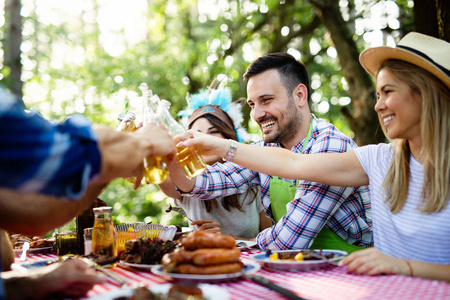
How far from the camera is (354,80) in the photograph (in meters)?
6.44

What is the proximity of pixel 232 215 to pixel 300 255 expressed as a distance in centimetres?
154

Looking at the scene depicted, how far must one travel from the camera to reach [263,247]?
2.50 m

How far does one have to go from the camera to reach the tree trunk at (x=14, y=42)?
28.3 ft

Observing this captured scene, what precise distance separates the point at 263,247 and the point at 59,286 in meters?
1.38

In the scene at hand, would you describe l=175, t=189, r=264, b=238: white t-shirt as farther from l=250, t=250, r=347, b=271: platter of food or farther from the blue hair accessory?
l=250, t=250, r=347, b=271: platter of food

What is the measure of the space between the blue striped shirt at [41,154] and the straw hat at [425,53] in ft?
5.27

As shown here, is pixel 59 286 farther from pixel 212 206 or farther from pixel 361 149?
pixel 212 206

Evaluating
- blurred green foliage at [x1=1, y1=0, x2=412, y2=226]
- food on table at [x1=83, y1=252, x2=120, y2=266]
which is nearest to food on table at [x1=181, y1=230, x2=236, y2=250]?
food on table at [x1=83, y1=252, x2=120, y2=266]

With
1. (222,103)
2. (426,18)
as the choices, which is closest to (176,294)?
(222,103)

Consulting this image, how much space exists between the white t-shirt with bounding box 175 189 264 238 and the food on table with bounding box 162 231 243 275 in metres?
1.70

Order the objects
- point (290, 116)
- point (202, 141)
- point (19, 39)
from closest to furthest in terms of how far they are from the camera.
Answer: point (202, 141), point (290, 116), point (19, 39)

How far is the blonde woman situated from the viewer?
1.93 metres

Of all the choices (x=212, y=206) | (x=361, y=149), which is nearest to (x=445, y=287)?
(x=361, y=149)

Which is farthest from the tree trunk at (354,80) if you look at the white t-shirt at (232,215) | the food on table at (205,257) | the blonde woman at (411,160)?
the food on table at (205,257)
